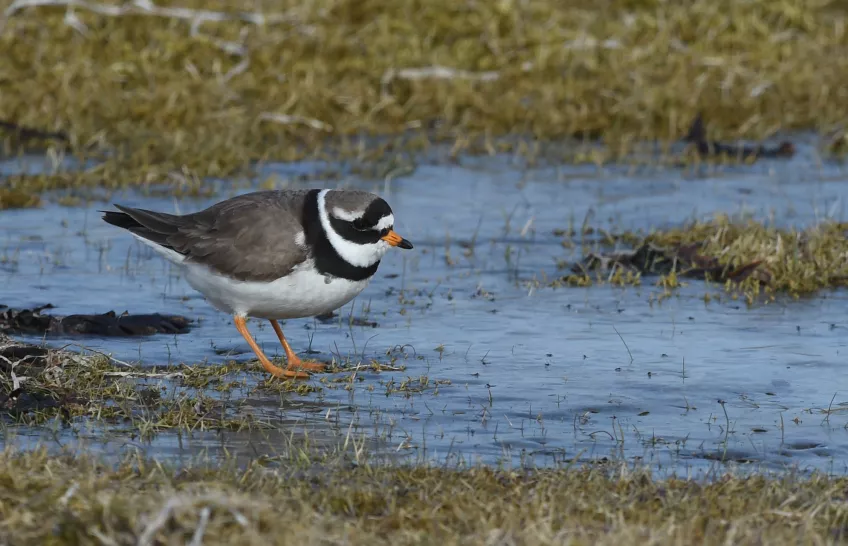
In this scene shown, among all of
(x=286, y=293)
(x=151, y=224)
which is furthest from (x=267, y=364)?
(x=151, y=224)

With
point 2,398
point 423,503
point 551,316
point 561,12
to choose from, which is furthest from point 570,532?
point 561,12

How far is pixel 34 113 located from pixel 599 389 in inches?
335

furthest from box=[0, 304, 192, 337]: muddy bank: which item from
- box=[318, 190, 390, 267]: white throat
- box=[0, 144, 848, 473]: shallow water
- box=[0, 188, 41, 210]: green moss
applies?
box=[0, 188, 41, 210]: green moss

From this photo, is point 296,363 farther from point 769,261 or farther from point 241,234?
point 769,261

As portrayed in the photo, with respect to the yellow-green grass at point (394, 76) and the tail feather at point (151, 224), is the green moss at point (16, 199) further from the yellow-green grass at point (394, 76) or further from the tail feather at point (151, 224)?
the tail feather at point (151, 224)

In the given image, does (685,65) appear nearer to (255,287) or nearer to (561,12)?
(561,12)

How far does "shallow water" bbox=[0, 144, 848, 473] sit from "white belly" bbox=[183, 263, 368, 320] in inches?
17.6

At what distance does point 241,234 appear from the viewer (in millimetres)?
7891

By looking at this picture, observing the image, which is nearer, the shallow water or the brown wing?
the shallow water

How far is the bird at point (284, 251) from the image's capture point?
25.3 ft

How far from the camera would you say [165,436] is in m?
6.43

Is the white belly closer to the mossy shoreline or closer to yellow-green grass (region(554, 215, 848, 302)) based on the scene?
the mossy shoreline

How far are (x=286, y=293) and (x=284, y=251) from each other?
0.24 m

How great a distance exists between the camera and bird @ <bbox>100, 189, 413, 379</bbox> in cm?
770
